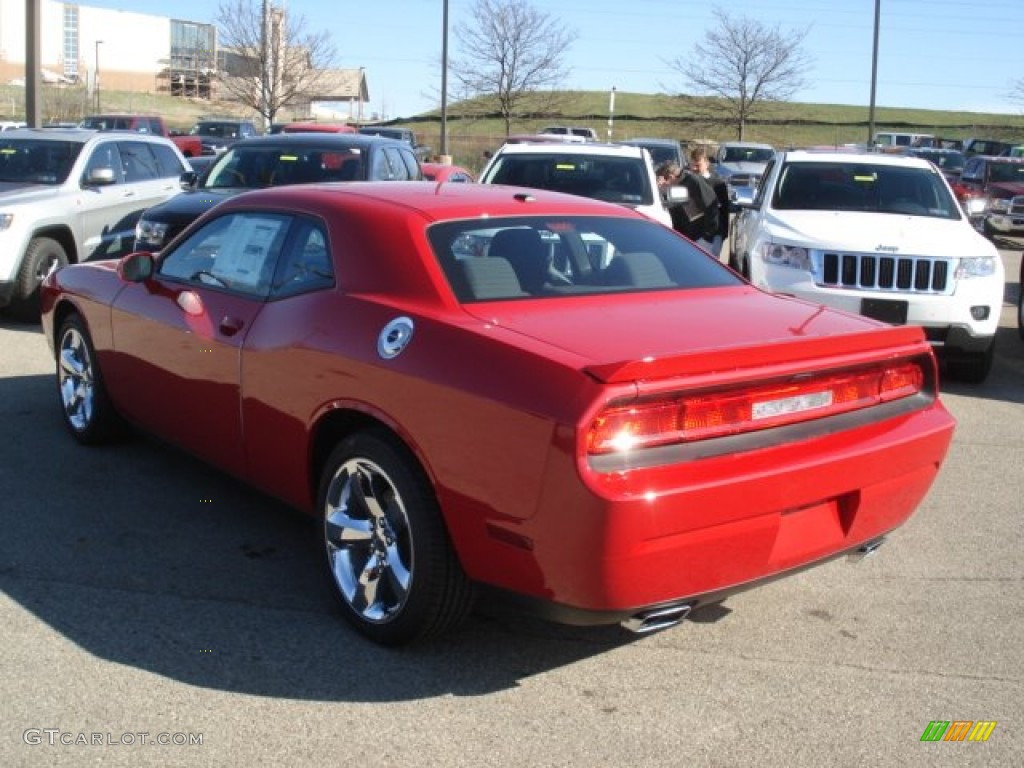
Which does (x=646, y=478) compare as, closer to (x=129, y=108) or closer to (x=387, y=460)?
(x=387, y=460)

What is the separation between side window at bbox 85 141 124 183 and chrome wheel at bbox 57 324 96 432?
5.46 m

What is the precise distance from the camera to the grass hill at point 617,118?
50500 mm

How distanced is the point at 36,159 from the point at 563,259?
871 cm

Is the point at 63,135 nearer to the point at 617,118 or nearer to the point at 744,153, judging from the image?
the point at 744,153

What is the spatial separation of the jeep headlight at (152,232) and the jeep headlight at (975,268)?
655cm

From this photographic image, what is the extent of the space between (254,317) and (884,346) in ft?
8.04

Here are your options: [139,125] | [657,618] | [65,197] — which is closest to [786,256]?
[657,618]

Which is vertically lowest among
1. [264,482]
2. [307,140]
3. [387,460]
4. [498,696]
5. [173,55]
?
[498,696]

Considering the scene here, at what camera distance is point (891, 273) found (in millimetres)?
8648

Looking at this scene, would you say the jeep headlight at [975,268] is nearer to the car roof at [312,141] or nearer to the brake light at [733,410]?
the brake light at [733,410]

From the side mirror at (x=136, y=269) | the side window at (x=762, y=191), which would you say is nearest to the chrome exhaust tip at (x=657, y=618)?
the side mirror at (x=136, y=269)

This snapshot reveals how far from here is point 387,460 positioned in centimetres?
387

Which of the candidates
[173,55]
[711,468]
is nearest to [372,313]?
[711,468]

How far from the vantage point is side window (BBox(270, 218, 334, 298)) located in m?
4.46
